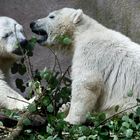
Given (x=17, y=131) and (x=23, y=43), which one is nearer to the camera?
(x=17, y=131)

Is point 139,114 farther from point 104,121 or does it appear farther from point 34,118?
point 34,118

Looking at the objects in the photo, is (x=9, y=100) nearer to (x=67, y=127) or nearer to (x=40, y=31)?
(x=40, y=31)

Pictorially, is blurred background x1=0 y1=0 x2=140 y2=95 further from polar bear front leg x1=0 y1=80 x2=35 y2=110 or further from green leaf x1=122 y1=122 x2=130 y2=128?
green leaf x1=122 y1=122 x2=130 y2=128

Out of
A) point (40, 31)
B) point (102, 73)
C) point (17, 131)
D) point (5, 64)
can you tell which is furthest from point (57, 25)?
point (17, 131)

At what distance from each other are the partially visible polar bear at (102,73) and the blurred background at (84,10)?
2424 mm

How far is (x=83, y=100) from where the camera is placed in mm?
6242

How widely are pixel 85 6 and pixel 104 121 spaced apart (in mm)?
4166

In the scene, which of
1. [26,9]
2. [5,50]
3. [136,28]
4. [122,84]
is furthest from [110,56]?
[26,9]

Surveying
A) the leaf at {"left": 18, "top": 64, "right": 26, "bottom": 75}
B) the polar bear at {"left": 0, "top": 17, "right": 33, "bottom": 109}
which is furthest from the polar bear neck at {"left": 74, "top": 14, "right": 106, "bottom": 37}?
the polar bear at {"left": 0, "top": 17, "right": 33, "bottom": 109}

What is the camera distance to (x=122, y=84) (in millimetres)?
6406

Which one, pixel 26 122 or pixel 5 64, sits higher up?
pixel 5 64

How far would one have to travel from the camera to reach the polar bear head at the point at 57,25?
6.94m

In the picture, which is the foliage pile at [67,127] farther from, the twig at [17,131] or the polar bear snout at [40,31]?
the polar bear snout at [40,31]

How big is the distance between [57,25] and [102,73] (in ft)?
3.01
